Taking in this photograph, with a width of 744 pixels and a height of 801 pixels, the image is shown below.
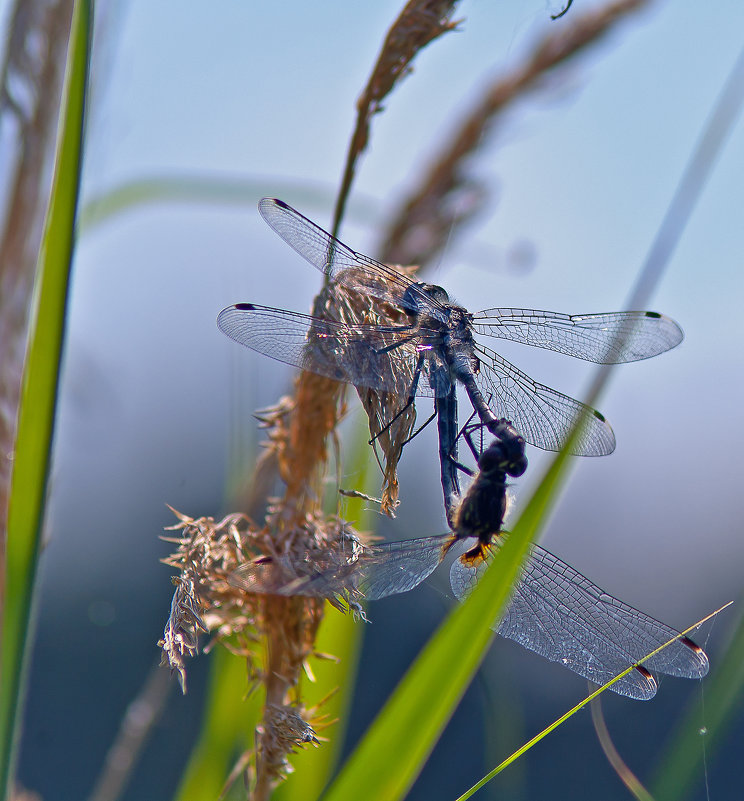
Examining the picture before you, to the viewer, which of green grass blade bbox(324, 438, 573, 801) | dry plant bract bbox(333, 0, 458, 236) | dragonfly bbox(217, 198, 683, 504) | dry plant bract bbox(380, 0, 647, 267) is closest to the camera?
green grass blade bbox(324, 438, 573, 801)

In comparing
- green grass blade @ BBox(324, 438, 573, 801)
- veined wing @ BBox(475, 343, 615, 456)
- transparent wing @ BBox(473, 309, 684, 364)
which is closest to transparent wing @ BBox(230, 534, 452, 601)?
green grass blade @ BBox(324, 438, 573, 801)

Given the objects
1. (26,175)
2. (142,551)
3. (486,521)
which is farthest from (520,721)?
(142,551)

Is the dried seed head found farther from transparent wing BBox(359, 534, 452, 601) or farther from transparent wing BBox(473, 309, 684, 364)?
transparent wing BBox(473, 309, 684, 364)

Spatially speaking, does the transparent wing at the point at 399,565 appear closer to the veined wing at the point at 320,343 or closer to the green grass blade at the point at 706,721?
the veined wing at the point at 320,343

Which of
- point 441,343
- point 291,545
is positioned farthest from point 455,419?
point 291,545

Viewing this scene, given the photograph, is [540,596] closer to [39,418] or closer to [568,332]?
[568,332]

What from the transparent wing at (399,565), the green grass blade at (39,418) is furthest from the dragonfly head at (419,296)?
the green grass blade at (39,418)

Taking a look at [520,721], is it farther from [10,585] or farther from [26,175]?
[26,175]
